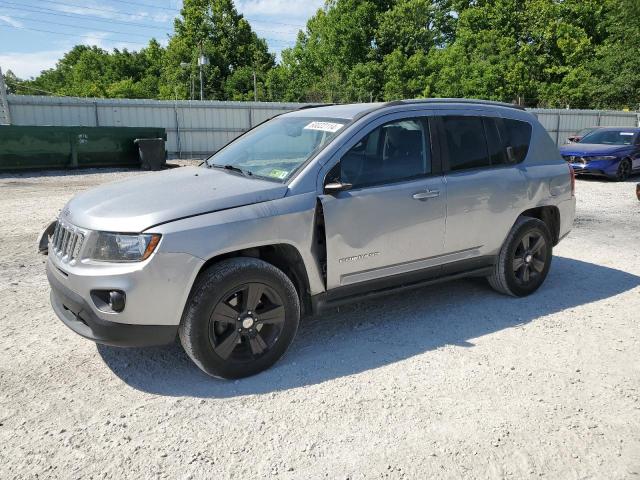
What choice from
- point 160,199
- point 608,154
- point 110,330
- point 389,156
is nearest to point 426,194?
point 389,156

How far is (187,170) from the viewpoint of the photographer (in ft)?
14.5

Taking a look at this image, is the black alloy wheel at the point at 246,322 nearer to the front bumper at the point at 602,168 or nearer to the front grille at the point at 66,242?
the front grille at the point at 66,242

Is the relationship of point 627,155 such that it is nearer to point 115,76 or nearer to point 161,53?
point 161,53

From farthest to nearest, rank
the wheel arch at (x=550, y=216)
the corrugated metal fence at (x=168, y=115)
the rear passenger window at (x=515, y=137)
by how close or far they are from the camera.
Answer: the corrugated metal fence at (x=168, y=115) < the wheel arch at (x=550, y=216) < the rear passenger window at (x=515, y=137)

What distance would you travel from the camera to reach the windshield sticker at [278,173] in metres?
3.71

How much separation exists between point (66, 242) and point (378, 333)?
7.69 feet

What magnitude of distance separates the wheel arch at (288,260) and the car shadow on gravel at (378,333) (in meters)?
0.46

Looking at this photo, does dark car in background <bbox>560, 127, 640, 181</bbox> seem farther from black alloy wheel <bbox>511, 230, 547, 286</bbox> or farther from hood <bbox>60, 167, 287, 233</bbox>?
hood <bbox>60, 167, 287, 233</bbox>

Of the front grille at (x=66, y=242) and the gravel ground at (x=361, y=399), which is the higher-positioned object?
the front grille at (x=66, y=242)

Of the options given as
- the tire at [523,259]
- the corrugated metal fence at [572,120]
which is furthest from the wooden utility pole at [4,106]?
the corrugated metal fence at [572,120]

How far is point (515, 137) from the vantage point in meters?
4.93

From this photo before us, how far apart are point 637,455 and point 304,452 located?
1704mm

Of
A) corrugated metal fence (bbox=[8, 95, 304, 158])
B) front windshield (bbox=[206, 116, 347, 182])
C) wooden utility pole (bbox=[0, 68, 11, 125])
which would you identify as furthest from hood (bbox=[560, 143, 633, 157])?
wooden utility pole (bbox=[0, 68, 11, 125])

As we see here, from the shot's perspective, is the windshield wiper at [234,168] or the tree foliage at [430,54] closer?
the windshield wiper at [234,168]
